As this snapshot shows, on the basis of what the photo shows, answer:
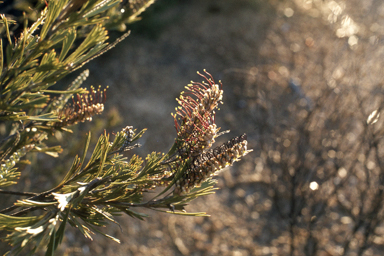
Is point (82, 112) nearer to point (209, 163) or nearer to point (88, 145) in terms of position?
point (88, 145)

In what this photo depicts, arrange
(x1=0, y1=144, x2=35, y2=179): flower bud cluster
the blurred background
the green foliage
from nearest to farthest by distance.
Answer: the green foliage
(x1=0, y1=144, x2=35, y2=179): flower bud cluster
the blurred background

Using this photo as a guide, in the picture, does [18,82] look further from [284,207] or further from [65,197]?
[284,207]

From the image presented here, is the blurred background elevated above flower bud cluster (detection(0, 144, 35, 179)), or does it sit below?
above

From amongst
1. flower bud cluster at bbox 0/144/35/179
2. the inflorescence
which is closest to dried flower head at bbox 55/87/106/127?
flower bud cluster at bbox 0/144/35/179

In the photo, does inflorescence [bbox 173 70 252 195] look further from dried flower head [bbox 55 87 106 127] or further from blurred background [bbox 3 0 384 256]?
blurred background [bbox 3 0 384 256]

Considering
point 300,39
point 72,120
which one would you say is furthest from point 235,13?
point 72,120

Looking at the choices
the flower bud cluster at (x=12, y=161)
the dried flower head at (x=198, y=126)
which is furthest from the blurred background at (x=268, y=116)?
the flower bud cluster at (x=12, y=161)

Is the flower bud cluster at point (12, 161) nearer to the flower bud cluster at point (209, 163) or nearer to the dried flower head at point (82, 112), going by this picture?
the dried flower head at point (82, 112)
